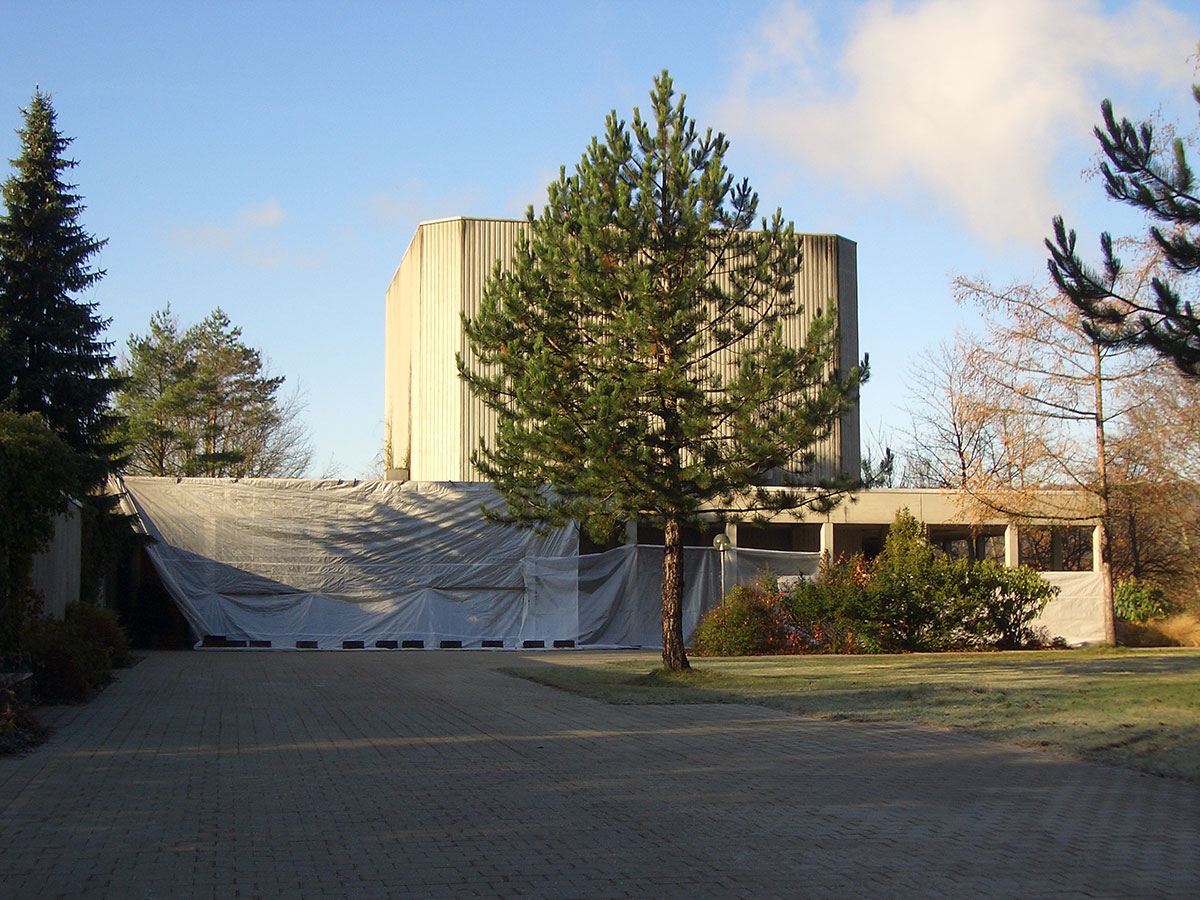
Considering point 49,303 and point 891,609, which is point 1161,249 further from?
point 49,303

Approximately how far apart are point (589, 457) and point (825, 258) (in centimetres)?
2104

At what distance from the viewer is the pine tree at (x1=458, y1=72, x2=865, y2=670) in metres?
15.6

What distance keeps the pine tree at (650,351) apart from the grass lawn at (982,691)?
1.97m

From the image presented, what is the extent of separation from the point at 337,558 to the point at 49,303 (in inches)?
334

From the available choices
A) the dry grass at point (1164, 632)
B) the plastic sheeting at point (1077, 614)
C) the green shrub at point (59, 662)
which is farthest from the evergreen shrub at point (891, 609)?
the green shrub at point (59, 662)

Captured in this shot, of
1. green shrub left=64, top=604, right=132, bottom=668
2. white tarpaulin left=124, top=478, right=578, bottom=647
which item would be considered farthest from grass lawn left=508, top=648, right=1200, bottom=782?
green shrub left=64, top=604, right=132, bottom=668

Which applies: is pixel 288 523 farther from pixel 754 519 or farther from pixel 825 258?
pixel 825 258

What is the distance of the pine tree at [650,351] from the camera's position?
1559cm

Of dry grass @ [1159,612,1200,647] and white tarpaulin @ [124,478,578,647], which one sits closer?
white tarpaulin @ [124,478,578,647]

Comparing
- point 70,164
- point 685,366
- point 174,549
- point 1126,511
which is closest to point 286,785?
point 685,366

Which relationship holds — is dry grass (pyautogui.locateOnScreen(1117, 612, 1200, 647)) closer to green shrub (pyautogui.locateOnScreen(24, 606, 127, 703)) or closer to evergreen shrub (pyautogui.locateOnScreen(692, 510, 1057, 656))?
evergreen shrub (pyautogui.locateOnScreen(692, 510, 1057, 656))

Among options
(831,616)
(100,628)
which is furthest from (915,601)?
(100,628)

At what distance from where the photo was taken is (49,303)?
20.4m

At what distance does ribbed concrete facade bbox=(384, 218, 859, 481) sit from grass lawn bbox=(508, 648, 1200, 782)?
10.4 m
